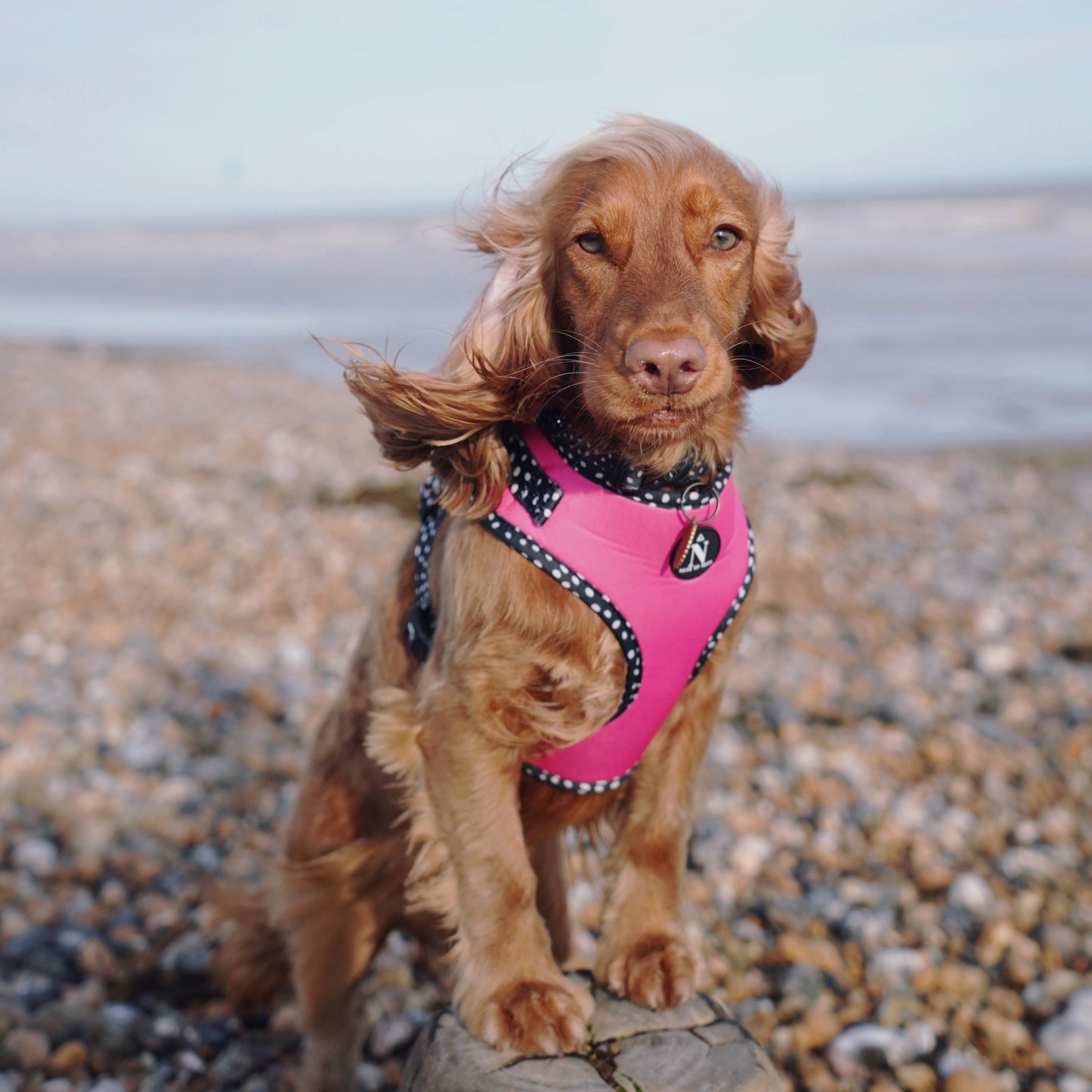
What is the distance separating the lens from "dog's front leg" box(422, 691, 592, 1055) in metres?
2.29

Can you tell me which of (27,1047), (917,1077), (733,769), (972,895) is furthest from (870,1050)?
(27,1047)

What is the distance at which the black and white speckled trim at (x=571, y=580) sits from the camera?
7.18 feet

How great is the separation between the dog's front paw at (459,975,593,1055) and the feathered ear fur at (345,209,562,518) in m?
0.96

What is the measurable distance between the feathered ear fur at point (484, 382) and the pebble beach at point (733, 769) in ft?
5.16

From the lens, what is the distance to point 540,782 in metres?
2.49

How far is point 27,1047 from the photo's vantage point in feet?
9.10

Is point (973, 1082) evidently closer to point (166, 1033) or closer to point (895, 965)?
point (895, 965)

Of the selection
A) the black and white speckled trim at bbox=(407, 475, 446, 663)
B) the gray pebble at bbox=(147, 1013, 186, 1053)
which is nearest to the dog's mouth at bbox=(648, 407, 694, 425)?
the black and white speckled trim at bbox=(407, 475, 446, 663)

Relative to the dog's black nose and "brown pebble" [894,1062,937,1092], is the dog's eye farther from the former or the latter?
"brown pebble" [894,1062,937,1092]

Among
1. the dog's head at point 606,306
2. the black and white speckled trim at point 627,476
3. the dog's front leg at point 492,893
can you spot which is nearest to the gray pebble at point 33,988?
the dog's front leg at point 492,893

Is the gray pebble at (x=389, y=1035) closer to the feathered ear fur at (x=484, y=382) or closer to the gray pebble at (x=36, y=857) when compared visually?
the gray pebble at (x=36, y=857)

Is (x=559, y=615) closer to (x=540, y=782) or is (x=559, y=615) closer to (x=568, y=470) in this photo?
(x=568, y=470)

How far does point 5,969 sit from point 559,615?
2.00 meters

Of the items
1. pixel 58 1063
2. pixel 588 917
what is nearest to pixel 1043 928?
pixel 588 917
